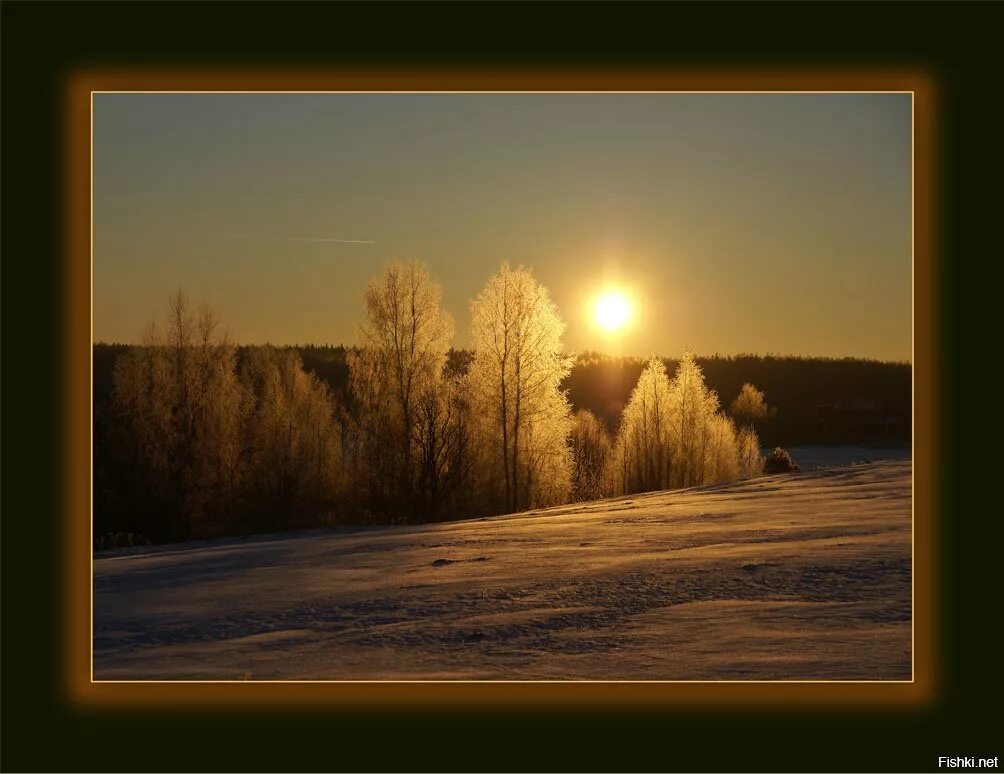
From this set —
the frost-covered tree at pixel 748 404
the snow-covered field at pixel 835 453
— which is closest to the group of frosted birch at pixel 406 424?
the frost-covered tree at pixel 748 404

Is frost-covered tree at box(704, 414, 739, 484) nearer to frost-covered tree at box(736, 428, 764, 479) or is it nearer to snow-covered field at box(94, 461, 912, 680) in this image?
frost-covered tree at box(736, 428, 764, 479)

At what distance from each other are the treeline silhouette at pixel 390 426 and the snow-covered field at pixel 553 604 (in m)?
8.47

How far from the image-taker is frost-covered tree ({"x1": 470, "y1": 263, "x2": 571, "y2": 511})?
19.4 m

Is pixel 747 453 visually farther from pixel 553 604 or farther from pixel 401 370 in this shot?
pixel 553 604

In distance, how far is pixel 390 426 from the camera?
21.7 metres

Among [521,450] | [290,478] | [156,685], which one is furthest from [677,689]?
[290,478]

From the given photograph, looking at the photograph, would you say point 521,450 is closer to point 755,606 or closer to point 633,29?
point 755,606

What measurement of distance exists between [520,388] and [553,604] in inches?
528

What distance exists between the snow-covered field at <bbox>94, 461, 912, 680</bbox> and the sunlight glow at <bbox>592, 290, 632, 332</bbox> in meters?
3.44

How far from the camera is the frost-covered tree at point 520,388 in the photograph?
19.4m

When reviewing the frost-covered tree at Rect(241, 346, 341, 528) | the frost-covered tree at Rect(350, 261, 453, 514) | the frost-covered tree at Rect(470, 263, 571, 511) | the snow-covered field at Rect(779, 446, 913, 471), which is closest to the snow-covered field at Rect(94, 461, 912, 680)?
the frost-covered tree at Rect(470, 263, 571, 511)

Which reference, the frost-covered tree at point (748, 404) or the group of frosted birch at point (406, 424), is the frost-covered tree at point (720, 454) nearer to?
the group of frosted birch at point (406, 424)

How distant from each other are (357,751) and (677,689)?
1.94 metres

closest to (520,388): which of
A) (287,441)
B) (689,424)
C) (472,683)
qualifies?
(689,424)
